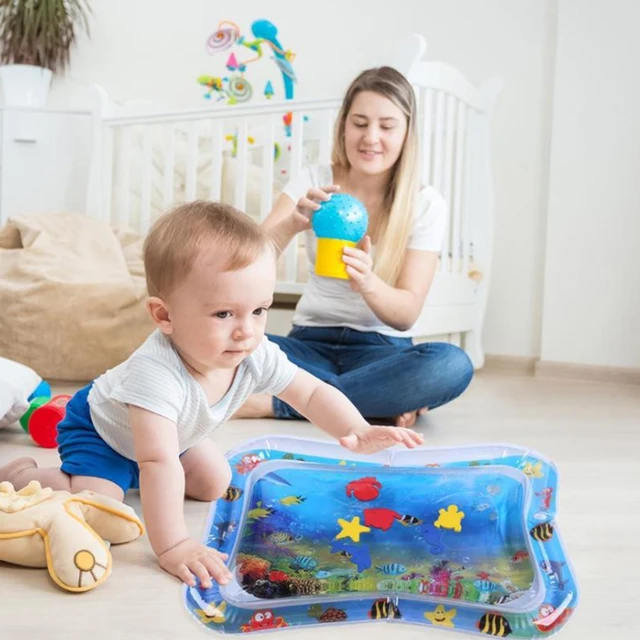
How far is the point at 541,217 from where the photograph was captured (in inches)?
102

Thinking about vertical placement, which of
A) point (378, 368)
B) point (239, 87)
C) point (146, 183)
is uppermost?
point (239, 87)

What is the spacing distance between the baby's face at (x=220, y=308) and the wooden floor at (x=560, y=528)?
0.21 metres

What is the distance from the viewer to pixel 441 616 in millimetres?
691

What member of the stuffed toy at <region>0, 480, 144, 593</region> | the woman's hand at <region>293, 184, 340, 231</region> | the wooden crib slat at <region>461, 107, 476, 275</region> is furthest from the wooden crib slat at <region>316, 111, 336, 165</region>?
the stuffed toy at <region>0, 480, 144, 593</region>

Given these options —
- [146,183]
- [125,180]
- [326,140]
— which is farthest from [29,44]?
[326,140]

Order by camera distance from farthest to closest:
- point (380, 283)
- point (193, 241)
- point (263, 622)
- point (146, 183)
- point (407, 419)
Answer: point (146, 183), point (407, 419), point (380, 283), point (193, 241), point (263, 622)

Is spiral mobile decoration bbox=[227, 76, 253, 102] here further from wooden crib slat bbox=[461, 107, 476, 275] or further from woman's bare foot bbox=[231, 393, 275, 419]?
woman's bare foot bbox=[231, 393, 275, 419]

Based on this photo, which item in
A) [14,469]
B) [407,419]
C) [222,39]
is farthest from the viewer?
[222,39]

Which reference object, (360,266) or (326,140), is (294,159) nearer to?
(326,140)

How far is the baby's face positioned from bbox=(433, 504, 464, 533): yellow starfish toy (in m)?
0.29

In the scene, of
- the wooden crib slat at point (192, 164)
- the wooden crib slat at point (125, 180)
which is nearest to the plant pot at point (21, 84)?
the wooden crib slat at point (125, 180)

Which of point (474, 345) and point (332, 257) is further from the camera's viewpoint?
point (474, 345)

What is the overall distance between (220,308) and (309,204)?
2.11 feet

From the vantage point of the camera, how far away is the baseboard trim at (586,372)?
2396 millimetres
